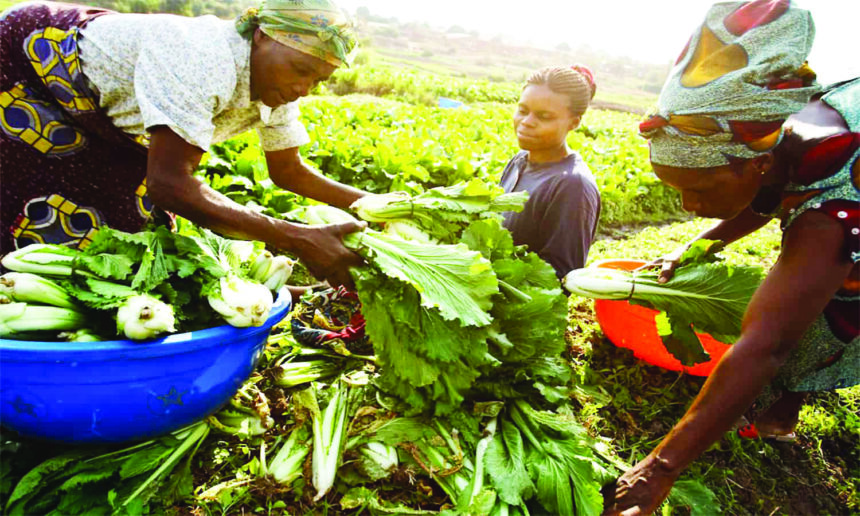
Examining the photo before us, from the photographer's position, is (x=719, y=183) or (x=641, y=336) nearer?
(x=719, y=183)

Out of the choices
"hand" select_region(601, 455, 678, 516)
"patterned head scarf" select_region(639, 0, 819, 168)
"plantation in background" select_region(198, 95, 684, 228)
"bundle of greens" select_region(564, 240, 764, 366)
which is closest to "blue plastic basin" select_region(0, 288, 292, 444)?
"hand" select_region(601, 455, 678, 516)

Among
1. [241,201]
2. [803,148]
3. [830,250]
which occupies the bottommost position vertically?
[241,201]

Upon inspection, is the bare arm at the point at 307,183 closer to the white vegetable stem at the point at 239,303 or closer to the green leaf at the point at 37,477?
the white vegetable stem at the point at 239,303

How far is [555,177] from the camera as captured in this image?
334 cm

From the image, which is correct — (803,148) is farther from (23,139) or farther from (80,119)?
(23,139)

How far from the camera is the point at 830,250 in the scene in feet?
5.94

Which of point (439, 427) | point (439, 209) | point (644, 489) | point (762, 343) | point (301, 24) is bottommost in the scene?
point (439, 427)

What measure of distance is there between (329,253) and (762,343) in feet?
5.39

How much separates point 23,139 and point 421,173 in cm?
388

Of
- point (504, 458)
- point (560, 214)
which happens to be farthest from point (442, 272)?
point (560, 214)

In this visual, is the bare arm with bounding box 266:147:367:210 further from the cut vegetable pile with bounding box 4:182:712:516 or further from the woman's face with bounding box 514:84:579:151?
the woman's face with bounding box 514:84:579:151

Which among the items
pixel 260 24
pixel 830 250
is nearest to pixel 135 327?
pixel 260 24

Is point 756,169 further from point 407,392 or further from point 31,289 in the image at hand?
point 31,289

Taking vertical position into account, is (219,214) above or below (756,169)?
below
